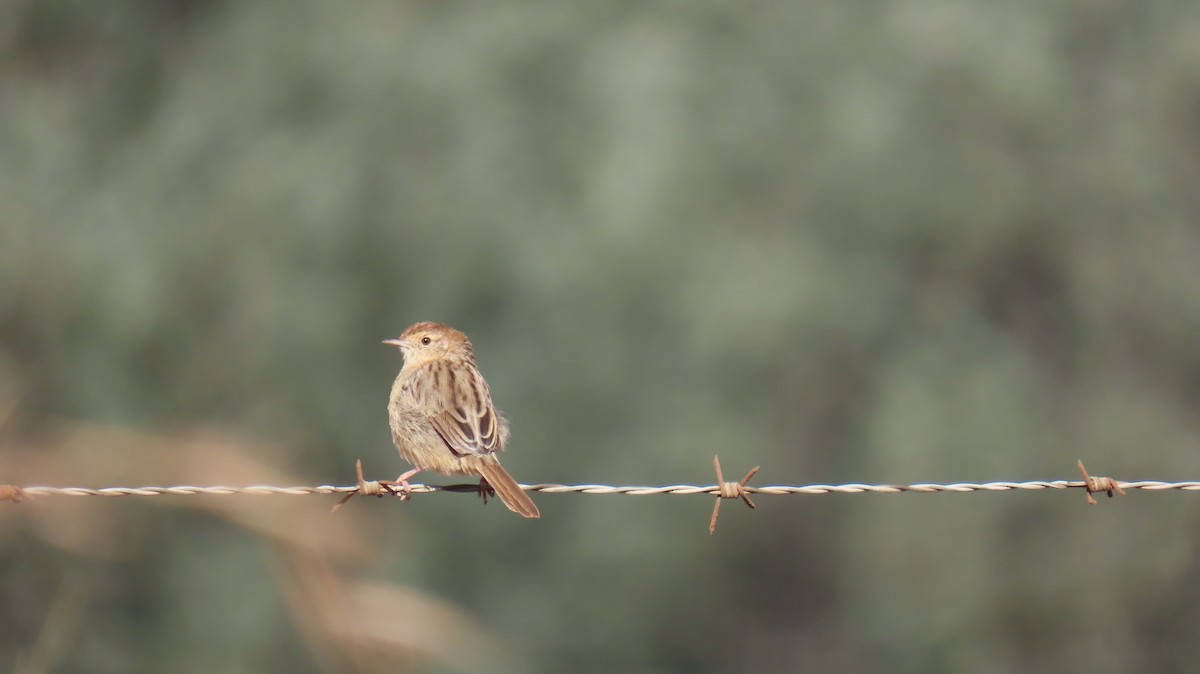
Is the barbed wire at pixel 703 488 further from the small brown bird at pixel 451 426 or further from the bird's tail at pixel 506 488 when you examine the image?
the small brown bird at pixel 451 426

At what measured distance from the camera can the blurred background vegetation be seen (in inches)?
630

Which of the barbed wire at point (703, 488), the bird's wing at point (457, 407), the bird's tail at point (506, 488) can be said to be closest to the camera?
the barbed wire at point (703, 488)

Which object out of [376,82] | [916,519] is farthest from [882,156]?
[376,82]

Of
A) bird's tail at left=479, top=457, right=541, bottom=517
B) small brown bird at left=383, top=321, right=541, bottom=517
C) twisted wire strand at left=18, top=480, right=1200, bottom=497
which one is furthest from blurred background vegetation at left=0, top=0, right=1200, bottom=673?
twisted wire strand at left=18, top=480, right=1200, bottom=497

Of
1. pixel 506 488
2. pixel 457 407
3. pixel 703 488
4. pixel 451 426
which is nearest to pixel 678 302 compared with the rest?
pixel 457 407

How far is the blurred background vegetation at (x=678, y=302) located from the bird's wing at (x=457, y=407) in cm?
768

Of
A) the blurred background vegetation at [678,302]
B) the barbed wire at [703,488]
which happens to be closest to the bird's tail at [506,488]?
the barbed wire at [703,488]

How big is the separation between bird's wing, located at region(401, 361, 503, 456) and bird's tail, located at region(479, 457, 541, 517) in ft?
0.27

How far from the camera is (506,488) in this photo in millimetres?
6461

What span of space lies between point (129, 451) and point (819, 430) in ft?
42.4

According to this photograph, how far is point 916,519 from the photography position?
16.6 metres

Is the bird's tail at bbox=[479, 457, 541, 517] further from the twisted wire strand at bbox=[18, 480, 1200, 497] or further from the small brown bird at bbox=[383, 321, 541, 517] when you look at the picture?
the twisted wire strand at bbox=[18, 480, 1200, 497]

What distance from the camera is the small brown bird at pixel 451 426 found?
664 centimetres

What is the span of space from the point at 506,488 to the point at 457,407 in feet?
2.11
